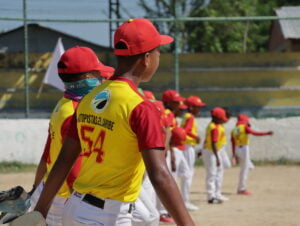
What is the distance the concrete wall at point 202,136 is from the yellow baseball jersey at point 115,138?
1356cm

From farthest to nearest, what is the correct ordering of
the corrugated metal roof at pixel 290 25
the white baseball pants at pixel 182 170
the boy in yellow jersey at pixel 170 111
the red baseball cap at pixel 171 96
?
1. the corrugated metal roof at pixel 290 25
2. the white baseball pants at pixel 182 170
3. the red baseball cap at pixel 171 96
4. the boy in yellow jersey at pixel 170 111

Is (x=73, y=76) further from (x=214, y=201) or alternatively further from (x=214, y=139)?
(x=214, y=201)

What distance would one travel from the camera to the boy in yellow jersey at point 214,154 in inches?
508

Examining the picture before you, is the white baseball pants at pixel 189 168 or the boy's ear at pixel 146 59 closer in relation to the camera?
the boy's ear at pixel 146 59

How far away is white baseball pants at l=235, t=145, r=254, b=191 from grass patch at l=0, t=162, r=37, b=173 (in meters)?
5.40

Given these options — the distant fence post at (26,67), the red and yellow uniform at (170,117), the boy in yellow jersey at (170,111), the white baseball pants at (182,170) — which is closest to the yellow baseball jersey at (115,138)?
the red and yellow uniform at (170,117)

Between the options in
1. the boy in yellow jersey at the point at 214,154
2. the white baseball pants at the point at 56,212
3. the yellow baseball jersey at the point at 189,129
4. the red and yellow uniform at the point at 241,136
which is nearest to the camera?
the white baseball pants at the point at 56,212

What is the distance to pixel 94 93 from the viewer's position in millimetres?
4148

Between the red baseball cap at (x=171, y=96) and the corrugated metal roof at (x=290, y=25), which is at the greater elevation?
the red baseball cap at (x=171, y=96)

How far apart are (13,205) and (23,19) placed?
14.3 m

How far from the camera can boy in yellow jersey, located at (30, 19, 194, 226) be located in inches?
153

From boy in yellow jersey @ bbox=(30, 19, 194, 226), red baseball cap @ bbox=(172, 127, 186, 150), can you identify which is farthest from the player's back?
red baseball cap @ bbox=(172, 127, 186, 150)

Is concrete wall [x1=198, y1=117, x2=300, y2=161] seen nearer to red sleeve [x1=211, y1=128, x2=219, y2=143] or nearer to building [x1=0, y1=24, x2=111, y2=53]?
red sleeve [x1=211, y1=128, x2=219, y2=143]

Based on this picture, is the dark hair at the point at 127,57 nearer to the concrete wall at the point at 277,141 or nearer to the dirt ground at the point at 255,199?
the dirt ground at the point at 255,199
